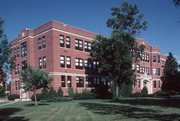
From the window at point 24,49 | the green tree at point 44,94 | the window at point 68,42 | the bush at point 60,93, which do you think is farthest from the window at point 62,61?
the window at point 24,49

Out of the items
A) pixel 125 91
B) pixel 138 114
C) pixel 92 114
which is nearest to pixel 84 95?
pixel 125 91

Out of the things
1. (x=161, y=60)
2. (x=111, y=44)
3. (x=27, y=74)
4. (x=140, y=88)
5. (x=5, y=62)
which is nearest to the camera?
(x=5, y=62)

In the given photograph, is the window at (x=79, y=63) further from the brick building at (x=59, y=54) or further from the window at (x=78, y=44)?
the window at (x=78, y=44)

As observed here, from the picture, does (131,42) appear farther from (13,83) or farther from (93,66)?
(13,83)

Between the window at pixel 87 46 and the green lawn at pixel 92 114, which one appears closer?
the green lawn at pixel 92 114

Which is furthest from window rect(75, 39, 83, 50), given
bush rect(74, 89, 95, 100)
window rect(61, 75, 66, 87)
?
bush rect(74, 89, 95, 100)

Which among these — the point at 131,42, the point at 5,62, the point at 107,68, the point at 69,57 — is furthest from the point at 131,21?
the point at 5,62

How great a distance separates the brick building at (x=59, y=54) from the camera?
1361 inches

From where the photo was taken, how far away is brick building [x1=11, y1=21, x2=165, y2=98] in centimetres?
3456

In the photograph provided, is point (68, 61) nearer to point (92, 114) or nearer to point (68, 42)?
point (68, 42)

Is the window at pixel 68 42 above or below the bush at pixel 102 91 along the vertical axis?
above

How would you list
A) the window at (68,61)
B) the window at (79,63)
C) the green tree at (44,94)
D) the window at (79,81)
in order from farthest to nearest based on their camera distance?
the window at (79,63) → the window at (79,81) → the window at (68,61) → the green tree at (44,94)

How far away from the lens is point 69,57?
3669 centimetres

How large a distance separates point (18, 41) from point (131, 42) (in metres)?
24.6
